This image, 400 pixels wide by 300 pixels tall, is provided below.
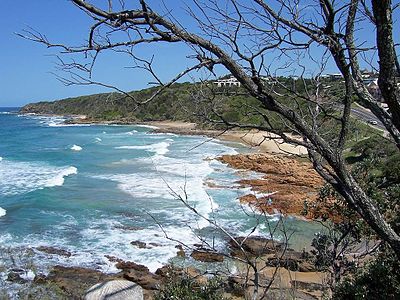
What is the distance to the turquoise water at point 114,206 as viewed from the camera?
1449 centimetres

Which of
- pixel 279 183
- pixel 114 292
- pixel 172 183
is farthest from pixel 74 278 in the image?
pixel 279 183

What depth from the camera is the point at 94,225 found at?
1705 centimetres

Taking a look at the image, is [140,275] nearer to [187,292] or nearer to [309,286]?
[309,286]

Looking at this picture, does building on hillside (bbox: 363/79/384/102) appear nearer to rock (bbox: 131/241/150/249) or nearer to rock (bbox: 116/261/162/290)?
rock (bbox: 116/261/162/290)

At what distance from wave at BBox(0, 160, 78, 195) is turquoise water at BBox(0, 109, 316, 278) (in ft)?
0.18

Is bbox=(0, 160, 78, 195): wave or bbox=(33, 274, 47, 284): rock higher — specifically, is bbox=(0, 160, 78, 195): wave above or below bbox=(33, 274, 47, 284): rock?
below

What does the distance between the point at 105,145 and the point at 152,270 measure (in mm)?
35766

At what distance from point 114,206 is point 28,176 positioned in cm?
1078

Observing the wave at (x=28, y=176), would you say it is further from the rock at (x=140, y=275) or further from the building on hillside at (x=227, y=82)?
the building on hillside at (x=227, y=82)

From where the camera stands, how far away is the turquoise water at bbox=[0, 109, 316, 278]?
14.5 meters

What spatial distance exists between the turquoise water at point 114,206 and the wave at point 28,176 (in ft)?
0.18

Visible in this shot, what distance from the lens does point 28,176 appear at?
92.3 feet

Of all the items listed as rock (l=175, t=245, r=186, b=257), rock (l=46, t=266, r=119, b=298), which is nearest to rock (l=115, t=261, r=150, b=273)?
rock (l=46, t=266, r=119, b=298)

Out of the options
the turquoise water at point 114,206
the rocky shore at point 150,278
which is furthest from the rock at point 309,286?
the turquoise water at point 114,206
